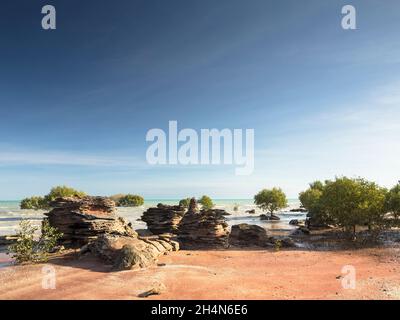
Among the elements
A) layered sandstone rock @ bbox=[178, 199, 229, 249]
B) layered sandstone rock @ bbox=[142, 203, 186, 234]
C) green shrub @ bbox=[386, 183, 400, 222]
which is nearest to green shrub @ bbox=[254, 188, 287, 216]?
green shrub @ bbox=[386, 183, 400, 222]

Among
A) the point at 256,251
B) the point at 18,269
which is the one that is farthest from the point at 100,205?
the point at 256,251

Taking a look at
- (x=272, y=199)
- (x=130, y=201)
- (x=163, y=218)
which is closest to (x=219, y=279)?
(x=163, y=218)

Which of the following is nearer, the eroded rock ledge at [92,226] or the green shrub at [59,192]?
the eroded rock ledge at [92,226]

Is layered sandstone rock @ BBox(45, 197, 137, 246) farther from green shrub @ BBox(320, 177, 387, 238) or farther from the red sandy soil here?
green shrub @ BBox(320, 177, 387, 238)

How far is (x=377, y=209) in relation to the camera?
36.3 meters

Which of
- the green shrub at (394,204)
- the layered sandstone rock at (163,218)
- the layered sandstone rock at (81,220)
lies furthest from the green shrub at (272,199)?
the layered sandstone rock at (81,220)

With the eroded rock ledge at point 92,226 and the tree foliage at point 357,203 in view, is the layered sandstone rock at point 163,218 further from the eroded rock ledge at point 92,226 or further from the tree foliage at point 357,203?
the tree foliage at point 357,203

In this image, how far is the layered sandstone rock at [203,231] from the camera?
35.6m

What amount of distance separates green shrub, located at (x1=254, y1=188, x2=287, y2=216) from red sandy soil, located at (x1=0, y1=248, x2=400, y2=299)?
70.8 metres

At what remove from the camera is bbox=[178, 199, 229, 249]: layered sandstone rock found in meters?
35.6

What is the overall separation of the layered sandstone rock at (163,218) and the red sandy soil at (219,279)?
1696cm

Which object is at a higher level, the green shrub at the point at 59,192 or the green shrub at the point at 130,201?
the green shrub at the point at 59,192

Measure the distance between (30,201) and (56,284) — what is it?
377 ft

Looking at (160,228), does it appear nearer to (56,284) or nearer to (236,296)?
(56,284)
